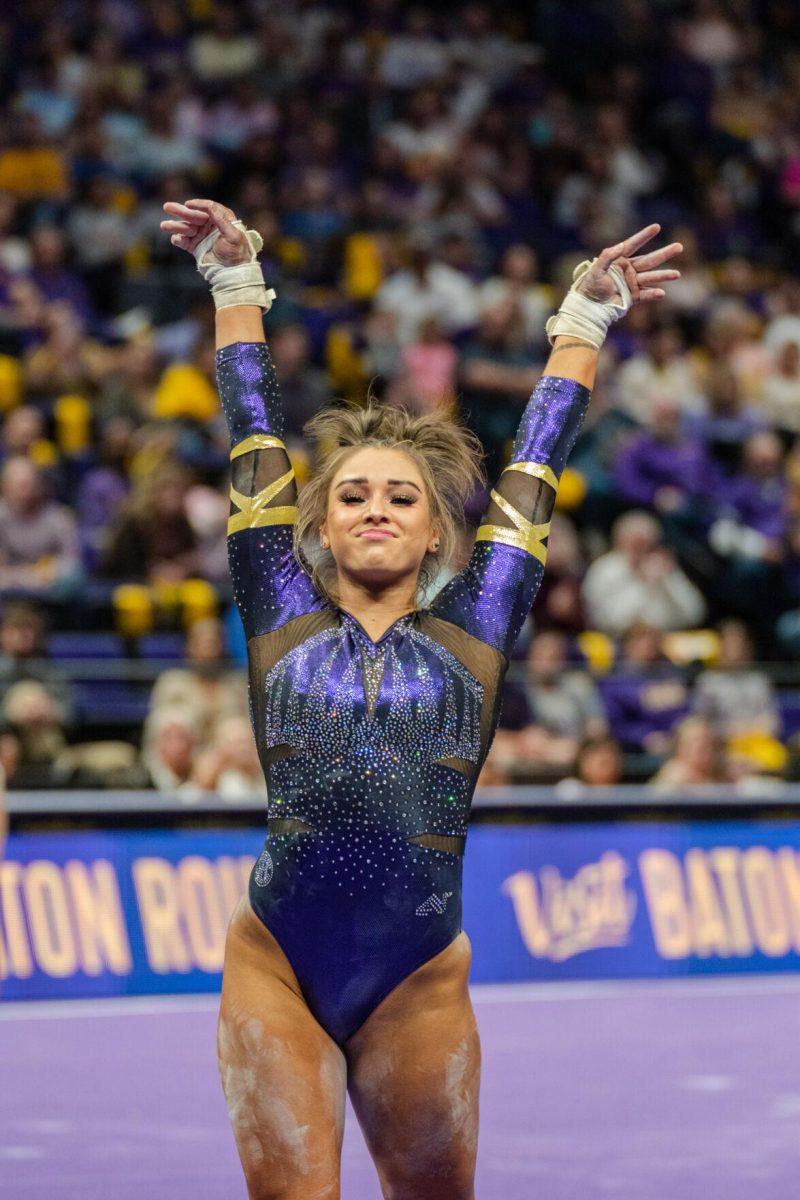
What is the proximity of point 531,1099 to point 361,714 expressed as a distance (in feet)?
11.6

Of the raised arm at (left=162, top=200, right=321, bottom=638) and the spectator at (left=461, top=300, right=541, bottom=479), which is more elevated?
the spectator at (left=461, top=300, right=541, bottom=479)

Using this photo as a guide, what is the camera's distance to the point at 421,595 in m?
3.80

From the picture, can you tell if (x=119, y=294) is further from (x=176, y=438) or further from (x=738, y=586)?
(x=738, y=586)

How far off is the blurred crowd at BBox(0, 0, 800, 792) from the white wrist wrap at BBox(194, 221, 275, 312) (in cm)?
525

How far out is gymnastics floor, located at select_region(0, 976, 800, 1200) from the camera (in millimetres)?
5473

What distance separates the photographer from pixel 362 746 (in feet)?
11.4

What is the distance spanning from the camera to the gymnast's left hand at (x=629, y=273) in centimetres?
396

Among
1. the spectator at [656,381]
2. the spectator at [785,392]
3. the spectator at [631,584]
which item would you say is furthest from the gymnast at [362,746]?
the spectator at [785,392]

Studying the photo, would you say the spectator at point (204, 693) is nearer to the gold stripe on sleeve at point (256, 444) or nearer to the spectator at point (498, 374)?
the spectator at point (498, 374)

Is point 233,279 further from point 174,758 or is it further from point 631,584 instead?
point 631,584

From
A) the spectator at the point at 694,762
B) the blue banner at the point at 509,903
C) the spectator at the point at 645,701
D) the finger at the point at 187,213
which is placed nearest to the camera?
the finger at the point at 187,213

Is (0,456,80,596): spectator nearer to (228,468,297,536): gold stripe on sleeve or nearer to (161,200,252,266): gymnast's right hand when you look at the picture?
(161,200,252,266): gymnast's right hand

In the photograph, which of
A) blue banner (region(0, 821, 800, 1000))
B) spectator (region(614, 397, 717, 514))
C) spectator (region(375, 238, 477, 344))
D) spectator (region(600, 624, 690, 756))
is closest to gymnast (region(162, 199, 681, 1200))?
blue banner (region(0, 821, 800, 1000))

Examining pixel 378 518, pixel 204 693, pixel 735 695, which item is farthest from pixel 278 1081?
pixel 735 695
